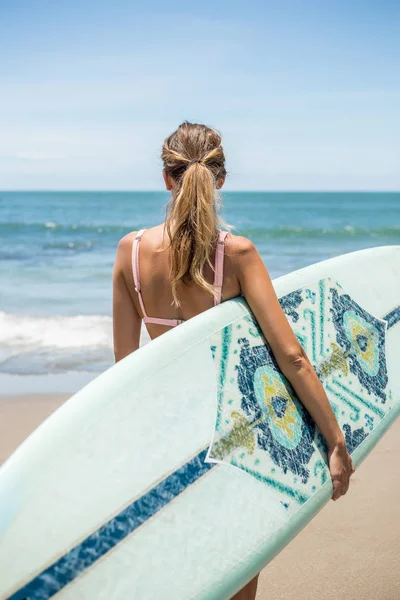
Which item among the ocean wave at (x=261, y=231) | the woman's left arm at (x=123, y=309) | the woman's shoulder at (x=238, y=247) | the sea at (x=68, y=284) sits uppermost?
the woman's shoulder at (x=238, y=247)

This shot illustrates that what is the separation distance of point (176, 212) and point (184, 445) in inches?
27.8

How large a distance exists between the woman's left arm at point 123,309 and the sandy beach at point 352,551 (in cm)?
118

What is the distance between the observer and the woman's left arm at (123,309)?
216cm

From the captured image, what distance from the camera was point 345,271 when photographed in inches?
115

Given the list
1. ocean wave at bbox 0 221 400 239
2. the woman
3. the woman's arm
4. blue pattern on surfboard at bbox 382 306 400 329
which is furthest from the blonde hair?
ocean wave at bbox 0 221 400 239

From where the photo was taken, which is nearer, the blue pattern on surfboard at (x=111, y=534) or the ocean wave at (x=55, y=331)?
the blue pattern on surfboard at (x=111, y=534)

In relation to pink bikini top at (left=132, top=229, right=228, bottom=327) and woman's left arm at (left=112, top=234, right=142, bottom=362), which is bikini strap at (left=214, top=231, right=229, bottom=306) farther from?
woman's left arm at (left=112, top=234, right=142, bottom=362)

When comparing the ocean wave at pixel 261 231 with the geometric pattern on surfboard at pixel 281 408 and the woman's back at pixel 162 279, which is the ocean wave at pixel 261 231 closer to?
the geometric pattern on surfboard at pixel 281 408

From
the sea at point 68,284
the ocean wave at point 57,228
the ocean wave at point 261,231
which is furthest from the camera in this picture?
the ocean wave at point 57,228

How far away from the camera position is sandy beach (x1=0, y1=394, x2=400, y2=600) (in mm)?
2650

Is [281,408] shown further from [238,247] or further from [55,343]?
[55,343]

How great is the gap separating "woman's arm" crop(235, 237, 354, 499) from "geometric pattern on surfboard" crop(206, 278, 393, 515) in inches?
1.8

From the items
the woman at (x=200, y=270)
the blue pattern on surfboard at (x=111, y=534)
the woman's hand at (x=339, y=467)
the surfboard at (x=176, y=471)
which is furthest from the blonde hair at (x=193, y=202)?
the woman's hand at (x=339, y=467)

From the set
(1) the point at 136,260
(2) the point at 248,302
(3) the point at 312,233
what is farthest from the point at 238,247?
(3) the point at 312,233
